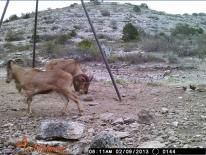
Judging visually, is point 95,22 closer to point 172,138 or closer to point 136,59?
point 136,59

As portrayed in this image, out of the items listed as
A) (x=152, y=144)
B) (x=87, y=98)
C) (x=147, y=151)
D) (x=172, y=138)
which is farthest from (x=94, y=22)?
(x=147, y=151)

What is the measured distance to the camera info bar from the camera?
6.55 m

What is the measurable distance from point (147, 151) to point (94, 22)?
36677mm

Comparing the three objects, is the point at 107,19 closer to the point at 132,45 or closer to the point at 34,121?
the point at 132,45

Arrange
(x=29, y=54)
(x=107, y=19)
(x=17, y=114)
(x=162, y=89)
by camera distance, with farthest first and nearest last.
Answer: (x=107, y=19) < (x=29, y=54) < (x=162, y=89) < (x=17, y=114)

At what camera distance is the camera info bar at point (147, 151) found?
655cm

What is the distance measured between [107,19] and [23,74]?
1407 inches

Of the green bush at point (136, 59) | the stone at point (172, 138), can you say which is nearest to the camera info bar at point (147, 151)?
the stone at point (172, 138)

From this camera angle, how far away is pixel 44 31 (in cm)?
3803

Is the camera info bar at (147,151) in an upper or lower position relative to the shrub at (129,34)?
upper

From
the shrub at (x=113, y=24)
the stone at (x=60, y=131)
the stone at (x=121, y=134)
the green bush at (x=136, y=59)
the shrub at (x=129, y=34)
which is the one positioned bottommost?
the shrub at (x=113, y=24)

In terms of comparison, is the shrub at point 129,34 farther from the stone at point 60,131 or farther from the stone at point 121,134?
the stone at point 60,131

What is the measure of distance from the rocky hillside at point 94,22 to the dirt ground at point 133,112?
1941cm

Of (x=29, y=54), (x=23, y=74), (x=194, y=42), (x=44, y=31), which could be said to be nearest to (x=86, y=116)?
(x=23, y=74)
